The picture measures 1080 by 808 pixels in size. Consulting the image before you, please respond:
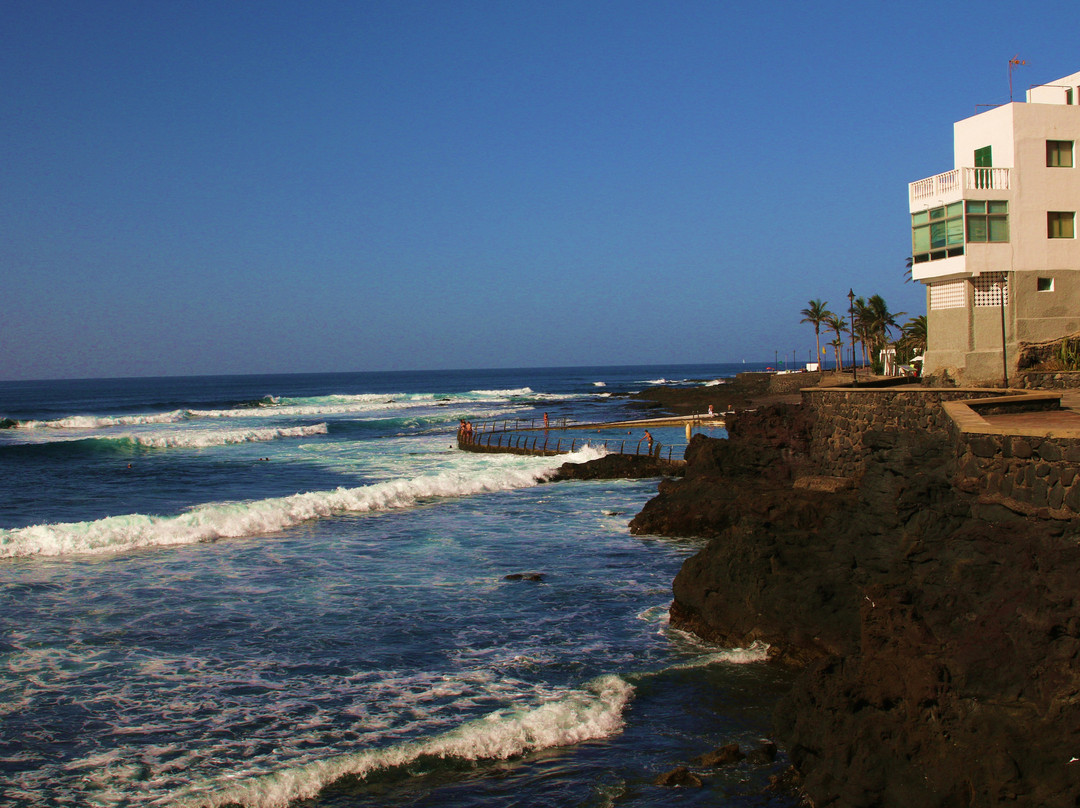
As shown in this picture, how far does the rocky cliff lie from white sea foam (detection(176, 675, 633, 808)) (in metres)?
2.24

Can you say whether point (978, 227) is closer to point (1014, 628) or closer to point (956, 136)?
point (956, 136)

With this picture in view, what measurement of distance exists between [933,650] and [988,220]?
22864 millimetres

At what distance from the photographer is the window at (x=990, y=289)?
26094 millimetres

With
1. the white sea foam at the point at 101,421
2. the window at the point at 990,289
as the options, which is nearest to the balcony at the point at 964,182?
the window at the point at 990,289

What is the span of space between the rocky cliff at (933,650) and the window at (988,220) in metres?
17.7

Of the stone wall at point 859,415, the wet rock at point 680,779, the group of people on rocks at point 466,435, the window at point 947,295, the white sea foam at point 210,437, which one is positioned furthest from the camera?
the white sea foam at point 210,437

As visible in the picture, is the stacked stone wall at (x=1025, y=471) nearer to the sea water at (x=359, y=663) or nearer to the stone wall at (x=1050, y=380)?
the sea water at (x=359, y=663)

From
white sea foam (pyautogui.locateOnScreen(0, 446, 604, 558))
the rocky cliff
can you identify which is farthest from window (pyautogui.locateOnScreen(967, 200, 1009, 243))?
the rocky cliff

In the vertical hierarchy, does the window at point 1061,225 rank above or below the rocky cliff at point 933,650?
above

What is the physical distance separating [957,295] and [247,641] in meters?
24.5

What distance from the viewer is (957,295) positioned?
27.2 m

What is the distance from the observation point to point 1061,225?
2609 centimetres

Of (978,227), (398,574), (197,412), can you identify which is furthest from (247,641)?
(197,412)

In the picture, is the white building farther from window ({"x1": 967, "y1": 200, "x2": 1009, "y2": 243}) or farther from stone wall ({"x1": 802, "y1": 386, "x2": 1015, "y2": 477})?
stone wall ({"x1": 802, "y1": 386, "x2": 1015, "y2": 477})
